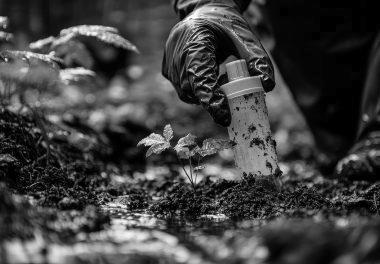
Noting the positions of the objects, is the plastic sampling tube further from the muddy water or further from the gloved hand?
the muddy water

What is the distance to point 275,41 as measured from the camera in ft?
15.8

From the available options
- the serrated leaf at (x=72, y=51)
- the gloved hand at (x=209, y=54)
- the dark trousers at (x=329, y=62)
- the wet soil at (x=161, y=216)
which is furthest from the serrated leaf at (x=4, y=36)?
the dark trousers at (x=329, y=62)

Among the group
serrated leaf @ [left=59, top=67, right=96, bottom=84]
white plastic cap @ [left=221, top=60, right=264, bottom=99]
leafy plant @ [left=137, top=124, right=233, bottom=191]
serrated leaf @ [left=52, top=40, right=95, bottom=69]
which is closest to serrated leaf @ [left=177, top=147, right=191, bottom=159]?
leafy plant @ [left=137, top=124, right=233, bottom=191]

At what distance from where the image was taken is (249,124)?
229cm

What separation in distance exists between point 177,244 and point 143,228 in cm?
31

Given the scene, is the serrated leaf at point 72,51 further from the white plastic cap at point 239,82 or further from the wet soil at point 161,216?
the white plastic cap at point 239,82

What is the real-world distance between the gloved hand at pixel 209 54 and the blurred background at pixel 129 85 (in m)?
0.92

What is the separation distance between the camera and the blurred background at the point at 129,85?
239 inches

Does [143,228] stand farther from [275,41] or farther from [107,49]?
[107,49]

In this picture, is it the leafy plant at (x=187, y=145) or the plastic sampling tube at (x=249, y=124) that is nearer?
the plastic sampling tube at (x=249, y=124)

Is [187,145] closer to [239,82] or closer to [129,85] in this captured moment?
[239,82]

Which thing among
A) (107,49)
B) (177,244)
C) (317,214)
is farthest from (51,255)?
(107,49)

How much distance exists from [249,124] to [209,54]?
0.45 metres

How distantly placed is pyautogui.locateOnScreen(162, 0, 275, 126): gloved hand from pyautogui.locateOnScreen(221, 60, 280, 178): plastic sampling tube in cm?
7
